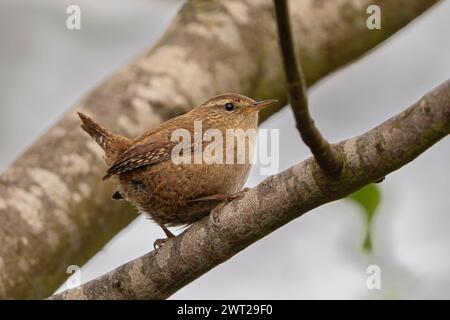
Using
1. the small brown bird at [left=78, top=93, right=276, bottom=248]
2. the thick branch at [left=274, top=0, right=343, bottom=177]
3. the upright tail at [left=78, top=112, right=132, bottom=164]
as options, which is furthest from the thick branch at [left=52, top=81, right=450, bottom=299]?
the upright tail at [left=78, top=112, right=132, bottom=164]

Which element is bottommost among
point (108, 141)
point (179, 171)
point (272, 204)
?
point (272, 204)

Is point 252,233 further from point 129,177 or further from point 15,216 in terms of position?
point 15,216

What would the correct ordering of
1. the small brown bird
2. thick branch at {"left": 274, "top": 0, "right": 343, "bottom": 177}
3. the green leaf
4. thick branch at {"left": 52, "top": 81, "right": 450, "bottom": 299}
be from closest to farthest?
thick branch at {"left": 274, "top": 0, "right": 343, "bottom": 177} → thick branch at {"left": 52, "top": 81, "right": 450, "bottom": 299} → the green leaf → the small brown bird

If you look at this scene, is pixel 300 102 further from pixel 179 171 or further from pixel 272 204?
pixel 179 171

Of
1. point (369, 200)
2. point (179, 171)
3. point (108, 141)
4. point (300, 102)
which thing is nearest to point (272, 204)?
point (300, 102)

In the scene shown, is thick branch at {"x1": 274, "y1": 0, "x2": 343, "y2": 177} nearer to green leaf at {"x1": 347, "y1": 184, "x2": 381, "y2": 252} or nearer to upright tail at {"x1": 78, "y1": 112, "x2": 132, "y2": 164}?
green leaf at {"x1": 347, "y1": 184, "x2": 381, "y2": 252}
